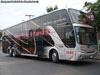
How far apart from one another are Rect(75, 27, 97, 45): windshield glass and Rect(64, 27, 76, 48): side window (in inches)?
13.5

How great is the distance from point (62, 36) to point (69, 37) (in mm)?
693

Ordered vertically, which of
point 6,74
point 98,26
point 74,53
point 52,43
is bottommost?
point 6,74

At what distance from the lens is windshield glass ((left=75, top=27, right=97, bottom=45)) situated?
27.3ft

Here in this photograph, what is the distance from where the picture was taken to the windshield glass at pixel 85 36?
832 centimetres

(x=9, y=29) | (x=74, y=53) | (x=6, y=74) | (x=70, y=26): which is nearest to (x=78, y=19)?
(x=70, y=26)

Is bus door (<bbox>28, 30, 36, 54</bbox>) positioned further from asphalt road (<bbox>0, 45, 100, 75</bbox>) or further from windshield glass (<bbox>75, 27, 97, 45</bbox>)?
windshield glass (<bbox>75, 27, 97, 45</bbox>)

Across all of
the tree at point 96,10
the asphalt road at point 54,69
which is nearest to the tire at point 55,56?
the asphalt road at point 54,69

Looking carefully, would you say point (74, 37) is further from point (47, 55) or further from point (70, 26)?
point (47, 55)

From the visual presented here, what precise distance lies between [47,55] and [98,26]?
525cm

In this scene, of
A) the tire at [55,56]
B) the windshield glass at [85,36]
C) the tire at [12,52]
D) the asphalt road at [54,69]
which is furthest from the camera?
the tire at [12,52]

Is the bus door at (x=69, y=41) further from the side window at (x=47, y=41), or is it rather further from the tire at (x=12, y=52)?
the tire at (x=12, y=52)

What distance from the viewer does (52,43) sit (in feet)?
32.8

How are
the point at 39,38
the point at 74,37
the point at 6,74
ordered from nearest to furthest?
the point at 6,74 < the point at 74,37 < the point at 39,38

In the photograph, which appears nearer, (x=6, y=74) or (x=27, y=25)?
(x=6, y=74)
